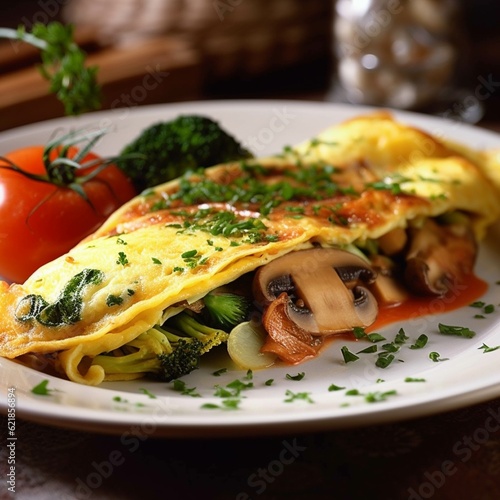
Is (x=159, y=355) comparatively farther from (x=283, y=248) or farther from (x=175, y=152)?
(x=175, y=152)

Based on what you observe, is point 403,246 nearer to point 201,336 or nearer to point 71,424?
point 201,336

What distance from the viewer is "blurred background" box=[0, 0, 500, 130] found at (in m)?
7.39

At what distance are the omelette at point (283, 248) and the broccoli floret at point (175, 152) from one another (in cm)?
40

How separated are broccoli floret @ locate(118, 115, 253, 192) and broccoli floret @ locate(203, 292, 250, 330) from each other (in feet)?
5.16

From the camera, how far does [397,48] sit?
24.4 ft

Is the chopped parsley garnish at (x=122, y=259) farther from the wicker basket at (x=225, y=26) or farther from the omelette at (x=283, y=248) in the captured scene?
the wicker basket at (x=225, y=26)

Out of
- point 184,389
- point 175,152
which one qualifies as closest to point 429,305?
point 184,389

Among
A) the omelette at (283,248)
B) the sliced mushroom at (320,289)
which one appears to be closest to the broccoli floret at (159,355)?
the omelette at (283,248)

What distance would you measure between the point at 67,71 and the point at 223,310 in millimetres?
2322

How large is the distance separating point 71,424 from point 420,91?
18.8 ft

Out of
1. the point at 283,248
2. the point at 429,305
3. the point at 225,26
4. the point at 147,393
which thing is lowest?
the point at 429,305

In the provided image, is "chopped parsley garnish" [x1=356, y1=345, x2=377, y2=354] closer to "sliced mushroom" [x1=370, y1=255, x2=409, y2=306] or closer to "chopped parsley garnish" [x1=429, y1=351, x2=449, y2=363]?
"chopped parsley garnish" [x1=429, y1=351, x2=449, y2=363]

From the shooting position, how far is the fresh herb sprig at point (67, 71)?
527 centimetres

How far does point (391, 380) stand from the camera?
3.50 m
